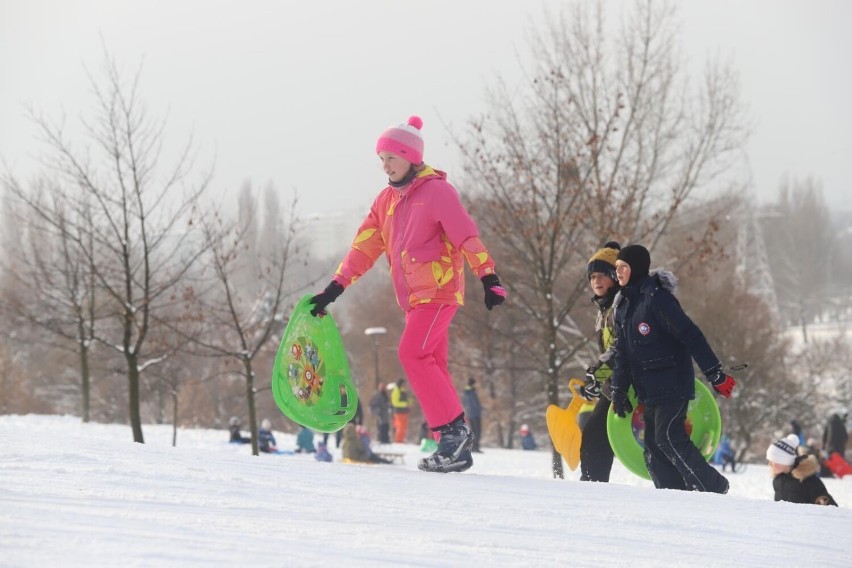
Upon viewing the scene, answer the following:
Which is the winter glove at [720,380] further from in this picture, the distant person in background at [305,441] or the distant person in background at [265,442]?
the distant person in background at [305,441]

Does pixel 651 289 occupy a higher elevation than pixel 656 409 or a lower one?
higher

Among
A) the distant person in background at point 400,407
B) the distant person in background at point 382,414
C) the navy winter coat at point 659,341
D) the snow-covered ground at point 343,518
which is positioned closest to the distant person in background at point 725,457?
the distant person in background at point 382,414

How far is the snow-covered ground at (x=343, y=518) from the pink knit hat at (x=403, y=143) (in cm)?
168

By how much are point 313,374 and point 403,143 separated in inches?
54.6

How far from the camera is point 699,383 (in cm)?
592

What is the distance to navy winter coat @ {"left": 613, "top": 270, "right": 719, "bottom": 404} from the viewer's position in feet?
16.3

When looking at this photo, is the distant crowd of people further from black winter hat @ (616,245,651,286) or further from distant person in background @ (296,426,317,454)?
distant person in background @ (296,426,317,454)

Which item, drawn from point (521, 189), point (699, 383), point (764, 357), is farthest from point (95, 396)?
point (699, 383)

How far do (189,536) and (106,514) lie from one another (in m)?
0.35

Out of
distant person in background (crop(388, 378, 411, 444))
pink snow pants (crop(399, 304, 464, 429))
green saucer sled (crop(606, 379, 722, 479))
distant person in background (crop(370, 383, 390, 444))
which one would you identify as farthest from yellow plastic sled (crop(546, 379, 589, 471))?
distant person in background (crop(388, 378, 411, 444))

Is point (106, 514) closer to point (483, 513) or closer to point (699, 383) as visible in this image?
point (483, 513)

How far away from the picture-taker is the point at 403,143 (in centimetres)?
508

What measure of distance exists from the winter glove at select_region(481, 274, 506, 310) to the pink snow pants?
27cm

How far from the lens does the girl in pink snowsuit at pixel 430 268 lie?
4.87 m
